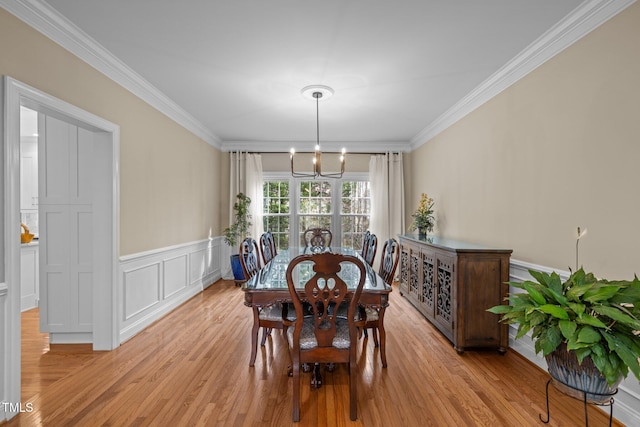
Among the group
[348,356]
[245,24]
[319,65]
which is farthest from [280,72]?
[348,356]

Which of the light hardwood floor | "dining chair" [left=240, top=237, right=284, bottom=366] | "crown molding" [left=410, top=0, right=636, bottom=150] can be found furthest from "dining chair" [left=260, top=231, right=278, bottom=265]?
"crown molding" [left=410, top=0, right=636, bottom=150]

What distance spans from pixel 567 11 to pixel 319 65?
76.3 inches

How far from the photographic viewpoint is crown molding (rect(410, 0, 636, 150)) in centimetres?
214

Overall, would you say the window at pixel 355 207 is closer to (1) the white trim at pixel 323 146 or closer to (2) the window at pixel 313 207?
(2) the window at pixel 313 207

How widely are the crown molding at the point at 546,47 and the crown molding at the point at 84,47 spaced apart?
3.70 meters

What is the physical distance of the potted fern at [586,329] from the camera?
1254mm

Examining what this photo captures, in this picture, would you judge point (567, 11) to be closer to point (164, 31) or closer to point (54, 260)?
point (164, 31)

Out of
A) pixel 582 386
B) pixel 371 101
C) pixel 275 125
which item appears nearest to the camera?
pixel 582 386

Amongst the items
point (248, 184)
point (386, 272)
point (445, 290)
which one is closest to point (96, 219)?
point (386, 272)

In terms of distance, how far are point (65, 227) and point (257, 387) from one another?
252 centimetres

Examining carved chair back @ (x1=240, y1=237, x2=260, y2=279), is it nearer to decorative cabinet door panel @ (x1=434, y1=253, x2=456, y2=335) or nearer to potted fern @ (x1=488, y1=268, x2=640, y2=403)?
decorative cabinet door panel @ (x1=434, y1=253, x2=456, y2=335)

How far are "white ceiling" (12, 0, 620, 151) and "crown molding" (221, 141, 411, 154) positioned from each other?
5.98 ft

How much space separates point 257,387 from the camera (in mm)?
2404

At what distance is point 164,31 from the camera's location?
8.25 ft
